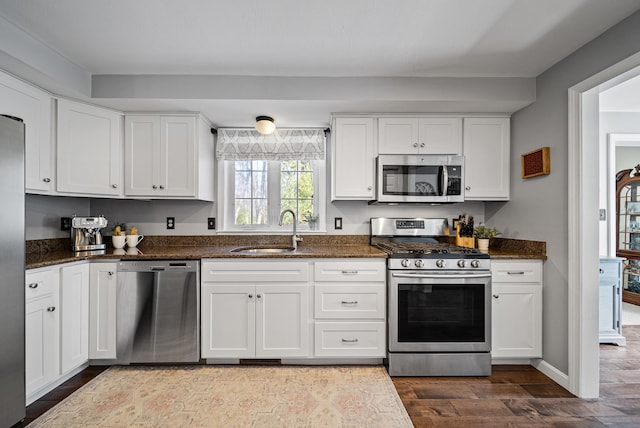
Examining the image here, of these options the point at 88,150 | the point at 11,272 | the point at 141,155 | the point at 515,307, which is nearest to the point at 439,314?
the point at 515,307

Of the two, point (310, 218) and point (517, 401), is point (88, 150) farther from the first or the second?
point (517, 401)

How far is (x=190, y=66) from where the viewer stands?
7.79 feet

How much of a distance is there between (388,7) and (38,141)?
260cm

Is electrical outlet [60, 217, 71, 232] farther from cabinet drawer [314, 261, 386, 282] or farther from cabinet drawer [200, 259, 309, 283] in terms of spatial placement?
cabinet drawer [314, 261, 386, 282]

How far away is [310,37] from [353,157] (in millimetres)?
1103

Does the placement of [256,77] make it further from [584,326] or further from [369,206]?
[584,326]

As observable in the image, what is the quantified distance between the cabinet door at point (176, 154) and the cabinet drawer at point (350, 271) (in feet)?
4.71

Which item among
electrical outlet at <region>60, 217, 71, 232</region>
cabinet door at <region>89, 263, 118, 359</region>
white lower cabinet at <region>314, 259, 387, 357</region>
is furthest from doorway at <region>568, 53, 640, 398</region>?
electrical outlet at <region>60, 217, 71, 232</region>

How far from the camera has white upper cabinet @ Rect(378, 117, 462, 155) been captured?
2816 millimetres

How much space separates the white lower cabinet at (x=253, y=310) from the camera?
2.49 meters

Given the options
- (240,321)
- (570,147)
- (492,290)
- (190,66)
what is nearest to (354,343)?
(240,321)

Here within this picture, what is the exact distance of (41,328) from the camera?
2051 mm

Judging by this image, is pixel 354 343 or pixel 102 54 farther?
pixel 354 343

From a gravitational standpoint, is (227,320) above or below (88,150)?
below
